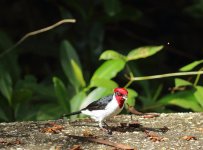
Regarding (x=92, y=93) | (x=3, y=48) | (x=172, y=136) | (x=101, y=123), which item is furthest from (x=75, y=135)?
(x=3, y=48)

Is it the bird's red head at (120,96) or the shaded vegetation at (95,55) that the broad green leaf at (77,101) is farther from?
the bird's red head at (120,96)

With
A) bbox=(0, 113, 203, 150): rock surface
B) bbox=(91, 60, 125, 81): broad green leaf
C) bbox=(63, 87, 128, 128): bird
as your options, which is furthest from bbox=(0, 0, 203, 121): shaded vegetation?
bbox=(63, 87, 128, 128): bird

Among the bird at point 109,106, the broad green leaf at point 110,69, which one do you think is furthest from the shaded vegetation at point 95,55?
the bird at point 109,106

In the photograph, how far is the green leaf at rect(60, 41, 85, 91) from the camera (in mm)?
3535

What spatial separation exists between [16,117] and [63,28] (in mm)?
1045

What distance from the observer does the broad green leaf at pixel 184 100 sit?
3.39m

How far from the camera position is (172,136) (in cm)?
275

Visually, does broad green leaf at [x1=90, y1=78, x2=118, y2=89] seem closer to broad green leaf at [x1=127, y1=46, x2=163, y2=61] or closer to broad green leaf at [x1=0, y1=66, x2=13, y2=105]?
broad green leaf at [x1=127, y1=46, x2=163, y2=61]

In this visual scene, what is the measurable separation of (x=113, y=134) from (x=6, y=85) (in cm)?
102

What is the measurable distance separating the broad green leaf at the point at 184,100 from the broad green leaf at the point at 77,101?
441 millimetres

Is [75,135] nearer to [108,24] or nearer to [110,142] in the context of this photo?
[110,142]

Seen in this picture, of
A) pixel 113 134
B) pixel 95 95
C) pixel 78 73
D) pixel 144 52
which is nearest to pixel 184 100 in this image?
pixel 144 52

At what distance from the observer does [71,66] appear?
3664 millimetres

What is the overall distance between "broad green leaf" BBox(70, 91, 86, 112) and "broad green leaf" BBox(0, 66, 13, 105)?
1.18 ft
